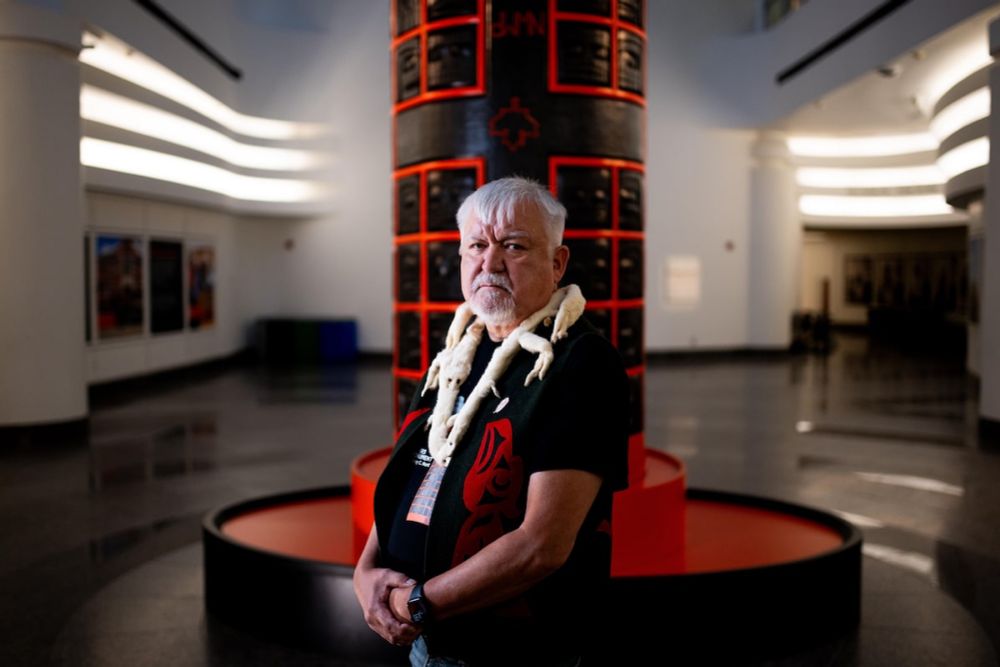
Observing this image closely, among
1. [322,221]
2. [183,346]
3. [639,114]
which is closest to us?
[639,114]

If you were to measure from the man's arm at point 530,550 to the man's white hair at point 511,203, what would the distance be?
555mm

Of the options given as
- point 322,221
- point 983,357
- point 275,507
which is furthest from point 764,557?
point 322,221

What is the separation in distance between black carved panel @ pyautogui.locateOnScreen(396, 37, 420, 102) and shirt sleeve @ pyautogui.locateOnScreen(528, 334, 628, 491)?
3335 mm

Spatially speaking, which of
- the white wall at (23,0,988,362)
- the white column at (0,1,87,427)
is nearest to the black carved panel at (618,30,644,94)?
the white column at (0,1,87,427)

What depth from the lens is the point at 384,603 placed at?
204cm

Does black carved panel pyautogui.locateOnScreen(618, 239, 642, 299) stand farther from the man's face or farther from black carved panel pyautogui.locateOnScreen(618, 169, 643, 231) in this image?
the man's face

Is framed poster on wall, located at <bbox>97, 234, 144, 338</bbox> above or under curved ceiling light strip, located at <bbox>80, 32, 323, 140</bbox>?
under

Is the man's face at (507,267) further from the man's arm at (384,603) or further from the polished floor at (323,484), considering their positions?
the polished floor at (323,484)

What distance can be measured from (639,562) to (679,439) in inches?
208

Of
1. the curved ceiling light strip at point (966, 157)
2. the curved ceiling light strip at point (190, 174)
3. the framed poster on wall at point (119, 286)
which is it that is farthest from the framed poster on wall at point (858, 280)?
the framed poster on wall at point (119, 286)

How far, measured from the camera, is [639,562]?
183 inches

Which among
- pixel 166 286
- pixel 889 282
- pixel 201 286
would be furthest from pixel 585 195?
pixel 889 282

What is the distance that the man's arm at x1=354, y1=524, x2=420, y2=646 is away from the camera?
2002 millimetres

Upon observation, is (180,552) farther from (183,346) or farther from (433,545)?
(183,346)
